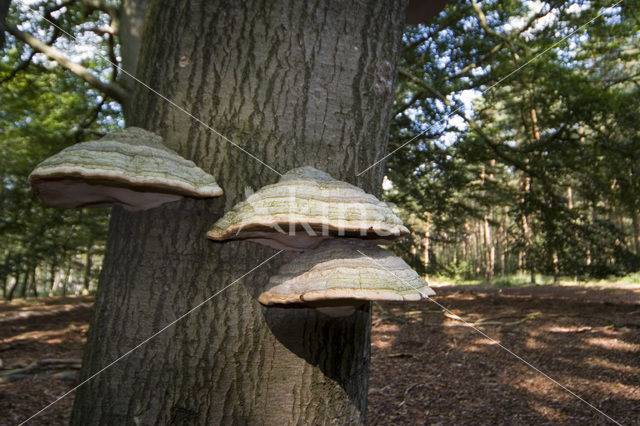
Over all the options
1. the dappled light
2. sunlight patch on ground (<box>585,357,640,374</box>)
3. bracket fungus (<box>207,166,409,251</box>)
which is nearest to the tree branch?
bracket fungus (<box>207,166,409,251</box>)

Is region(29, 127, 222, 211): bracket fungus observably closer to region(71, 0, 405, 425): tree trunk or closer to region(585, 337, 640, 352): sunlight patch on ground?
region(71, 0, 405, 425): tree trunk

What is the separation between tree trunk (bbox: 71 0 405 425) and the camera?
4.63 ft

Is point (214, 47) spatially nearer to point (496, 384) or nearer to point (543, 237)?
point (496, 384)

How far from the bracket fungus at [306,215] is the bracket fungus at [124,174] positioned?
162 millimetres

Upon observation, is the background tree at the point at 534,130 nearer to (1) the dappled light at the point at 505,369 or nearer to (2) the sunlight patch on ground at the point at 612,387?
(1) the dappled light at the point at 505,369

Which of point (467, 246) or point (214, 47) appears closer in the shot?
point (214, 47)

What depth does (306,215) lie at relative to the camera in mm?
1301

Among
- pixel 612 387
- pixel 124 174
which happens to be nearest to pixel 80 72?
pixel 124 174

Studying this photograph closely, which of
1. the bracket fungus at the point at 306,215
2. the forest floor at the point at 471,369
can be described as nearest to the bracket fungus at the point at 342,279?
the bracket fungus at the point at 306,215

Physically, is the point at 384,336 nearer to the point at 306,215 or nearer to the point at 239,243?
the point at 239,243

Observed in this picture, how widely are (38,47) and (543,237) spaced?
944 cm

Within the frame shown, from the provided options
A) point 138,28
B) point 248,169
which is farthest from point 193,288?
point 138,28

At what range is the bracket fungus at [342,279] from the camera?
1.25 meters

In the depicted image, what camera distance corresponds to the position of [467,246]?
152 feet
